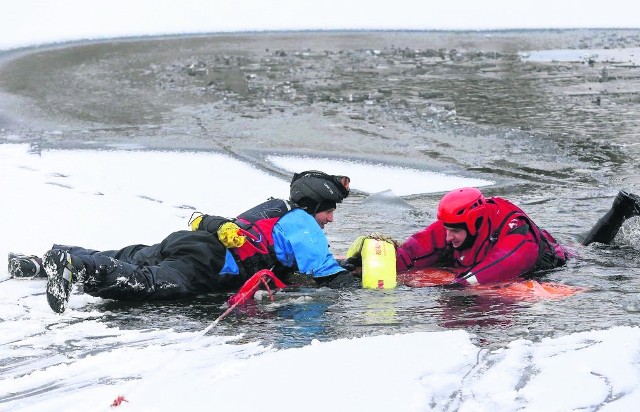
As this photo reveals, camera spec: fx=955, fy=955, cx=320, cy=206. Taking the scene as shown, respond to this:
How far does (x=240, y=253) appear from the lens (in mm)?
7215

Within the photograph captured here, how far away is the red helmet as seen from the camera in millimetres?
7324

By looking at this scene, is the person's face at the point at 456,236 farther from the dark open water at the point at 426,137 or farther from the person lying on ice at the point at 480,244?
the dark open water at the point at 426,137

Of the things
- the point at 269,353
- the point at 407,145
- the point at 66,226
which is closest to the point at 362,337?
the point at 269,353

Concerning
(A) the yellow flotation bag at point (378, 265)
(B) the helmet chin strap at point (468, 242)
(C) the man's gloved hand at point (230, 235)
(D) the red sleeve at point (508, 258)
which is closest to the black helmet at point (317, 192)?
(A) the yellow flotation bag at point (378, 265)

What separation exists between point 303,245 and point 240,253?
49cm

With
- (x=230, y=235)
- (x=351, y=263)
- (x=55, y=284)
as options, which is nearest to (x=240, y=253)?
(x=230, y=235)

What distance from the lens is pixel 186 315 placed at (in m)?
6.56

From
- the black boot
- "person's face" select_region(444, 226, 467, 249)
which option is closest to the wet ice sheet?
the black boot

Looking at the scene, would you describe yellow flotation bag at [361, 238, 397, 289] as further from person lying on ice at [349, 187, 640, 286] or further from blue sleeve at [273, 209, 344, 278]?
person lying on ice at [349, 187, 640, 286]

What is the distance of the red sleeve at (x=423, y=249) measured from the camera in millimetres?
8016

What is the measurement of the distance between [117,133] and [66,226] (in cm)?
671

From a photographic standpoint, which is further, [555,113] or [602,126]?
[555,113]

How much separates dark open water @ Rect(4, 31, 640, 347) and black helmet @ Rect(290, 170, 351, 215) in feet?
2.31

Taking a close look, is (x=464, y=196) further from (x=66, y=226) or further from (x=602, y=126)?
(x=602, y=126)
